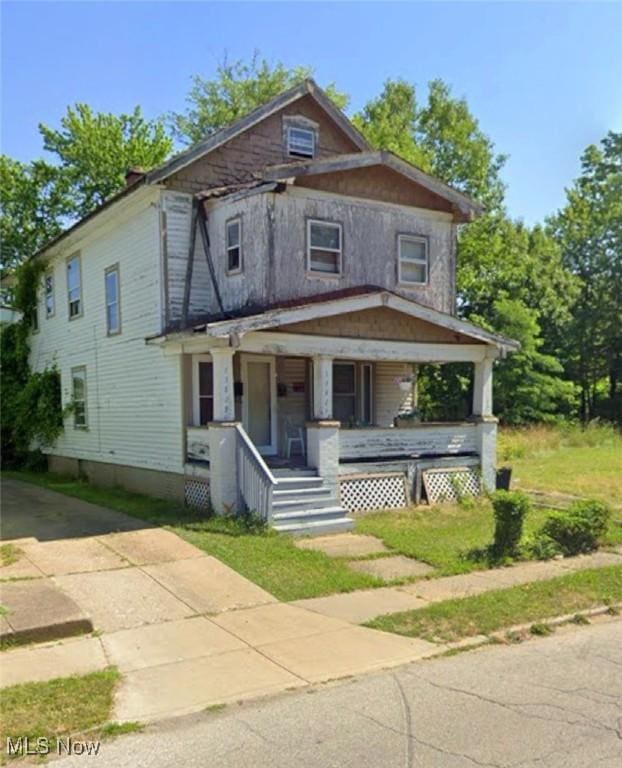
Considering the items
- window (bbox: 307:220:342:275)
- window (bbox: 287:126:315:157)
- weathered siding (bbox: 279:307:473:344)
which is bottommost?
weathered siding (bbox: 279:307:473:344)

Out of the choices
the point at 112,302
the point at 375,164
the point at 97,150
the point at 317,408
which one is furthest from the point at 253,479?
the point at 97,150

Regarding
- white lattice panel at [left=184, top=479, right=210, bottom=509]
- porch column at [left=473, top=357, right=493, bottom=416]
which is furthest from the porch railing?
porch column at [left=473, top=357, right=493, bottom=416]

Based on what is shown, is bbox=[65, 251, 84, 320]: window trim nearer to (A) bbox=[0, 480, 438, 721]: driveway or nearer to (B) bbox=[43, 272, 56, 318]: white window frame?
(B) bbox=[43, 272, 56, 318]: white window frame

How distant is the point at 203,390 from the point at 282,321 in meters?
3.14

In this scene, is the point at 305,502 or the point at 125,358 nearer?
the point at 305,502

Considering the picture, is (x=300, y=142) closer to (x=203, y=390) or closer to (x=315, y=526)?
(x=203, y=390)

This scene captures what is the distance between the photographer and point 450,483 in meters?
14.5

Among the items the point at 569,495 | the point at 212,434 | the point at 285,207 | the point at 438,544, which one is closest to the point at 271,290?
the point at 285,207

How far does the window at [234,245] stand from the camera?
14.1m

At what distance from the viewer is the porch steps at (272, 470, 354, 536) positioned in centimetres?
1142

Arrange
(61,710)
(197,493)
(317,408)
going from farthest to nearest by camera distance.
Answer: (197,493)
(317,408)
(61,710)

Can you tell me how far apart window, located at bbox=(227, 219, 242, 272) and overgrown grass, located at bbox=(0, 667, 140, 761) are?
32.8 feet

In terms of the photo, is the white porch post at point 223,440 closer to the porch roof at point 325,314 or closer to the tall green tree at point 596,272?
the porch roof at point 325,314

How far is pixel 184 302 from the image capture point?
1448cm
